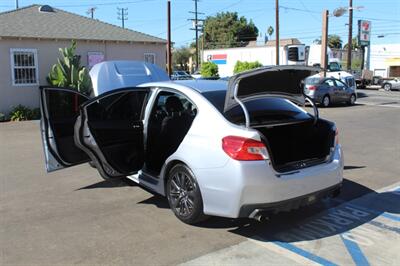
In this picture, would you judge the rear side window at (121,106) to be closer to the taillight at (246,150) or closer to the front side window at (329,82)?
the taillight at (246,150)

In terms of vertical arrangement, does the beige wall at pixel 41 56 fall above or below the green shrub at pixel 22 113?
above

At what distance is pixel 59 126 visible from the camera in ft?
19.4

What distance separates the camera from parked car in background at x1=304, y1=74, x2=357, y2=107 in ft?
72.4

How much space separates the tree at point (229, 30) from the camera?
8825cm

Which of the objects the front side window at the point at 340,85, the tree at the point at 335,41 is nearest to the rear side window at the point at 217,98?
the front side window at the point at 340,85

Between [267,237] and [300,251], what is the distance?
1.48 feet

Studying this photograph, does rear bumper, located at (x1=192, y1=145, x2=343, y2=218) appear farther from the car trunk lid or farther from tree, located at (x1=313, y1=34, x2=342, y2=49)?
tree, located at (x1=313, y1=34, x2=342, y2=49)

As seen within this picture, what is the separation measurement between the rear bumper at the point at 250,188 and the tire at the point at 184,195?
0.13 meters

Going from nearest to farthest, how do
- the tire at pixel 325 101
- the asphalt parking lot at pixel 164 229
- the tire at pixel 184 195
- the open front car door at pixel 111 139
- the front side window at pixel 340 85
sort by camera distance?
the asphalt parking lot at pixel 164 229, the tire at pixel 184 195, the open front car door at pixel 111 139, the tire at pixel 325 101, the front side window at pixel 340 85

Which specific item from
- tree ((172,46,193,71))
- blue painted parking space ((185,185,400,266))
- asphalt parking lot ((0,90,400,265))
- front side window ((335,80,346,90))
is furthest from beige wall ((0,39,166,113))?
tree ((172,46,193,71))

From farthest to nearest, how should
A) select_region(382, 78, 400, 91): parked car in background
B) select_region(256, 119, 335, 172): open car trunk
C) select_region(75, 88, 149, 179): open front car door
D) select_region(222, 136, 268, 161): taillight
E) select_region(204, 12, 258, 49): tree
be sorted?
select_region(204, 12, 258, 49): tree < select_region(382, 78, 400, 91): parked car in background < select_region(75, 88, 149, 179): open front car door < select_region(256, 119, 335, 172): open car trunk < select_region(222, 136, 268, 161): taillight

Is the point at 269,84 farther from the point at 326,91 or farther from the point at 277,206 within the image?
the point at 326,91

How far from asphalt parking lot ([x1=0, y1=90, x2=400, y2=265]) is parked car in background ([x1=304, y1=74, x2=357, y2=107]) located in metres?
15.2

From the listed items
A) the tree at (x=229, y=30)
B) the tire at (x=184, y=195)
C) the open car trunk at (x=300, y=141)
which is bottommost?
the tire at (x=184, y=195)
